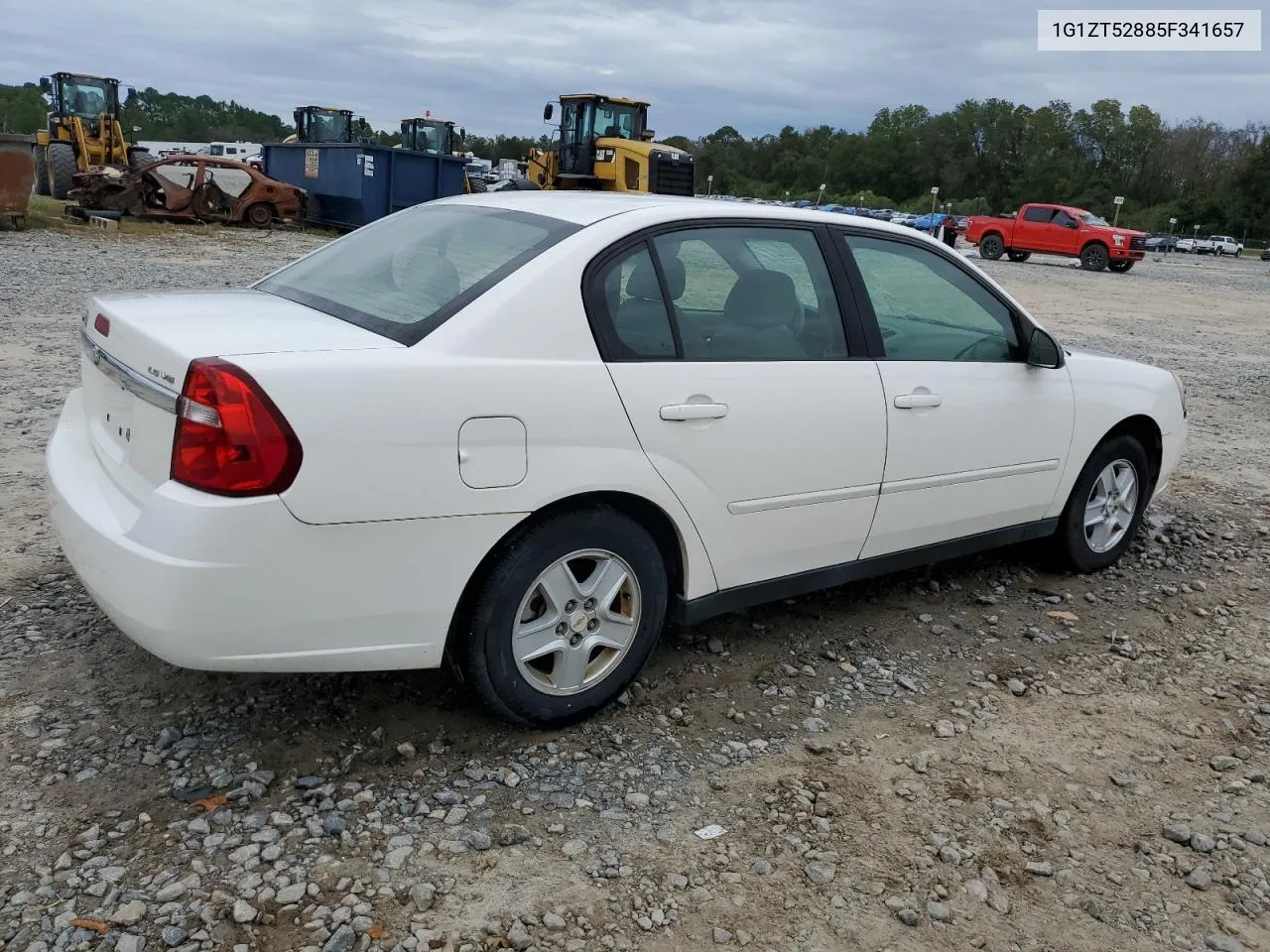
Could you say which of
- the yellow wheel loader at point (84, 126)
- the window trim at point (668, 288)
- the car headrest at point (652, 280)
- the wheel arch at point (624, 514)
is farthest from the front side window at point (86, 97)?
the wheel arch at point (624, 514)

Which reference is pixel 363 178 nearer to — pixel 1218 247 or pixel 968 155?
pixel 1218 247

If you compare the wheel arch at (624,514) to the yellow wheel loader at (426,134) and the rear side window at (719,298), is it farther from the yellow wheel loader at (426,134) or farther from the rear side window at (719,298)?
the yellow wheel loader at (426,134)

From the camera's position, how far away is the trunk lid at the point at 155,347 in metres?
2.77

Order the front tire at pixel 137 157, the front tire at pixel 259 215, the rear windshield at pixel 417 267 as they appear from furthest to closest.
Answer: the front tire at pixel 137 157, the front tire at pixel 259 215, the rear windshield at pixel 417 267

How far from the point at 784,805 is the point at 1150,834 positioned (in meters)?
1.03

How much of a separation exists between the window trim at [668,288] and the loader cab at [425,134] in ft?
93.3

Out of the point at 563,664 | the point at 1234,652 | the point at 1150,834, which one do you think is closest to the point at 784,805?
the point at 563,664

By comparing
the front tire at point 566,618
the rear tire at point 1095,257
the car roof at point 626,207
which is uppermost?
the rear tire at point 1095,257

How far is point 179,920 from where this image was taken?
7.94 feet

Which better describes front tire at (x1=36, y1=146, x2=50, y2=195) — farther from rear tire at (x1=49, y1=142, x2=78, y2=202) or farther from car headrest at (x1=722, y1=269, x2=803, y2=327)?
car headrest at (x1=722, y1=269, x2=803, y2=327)

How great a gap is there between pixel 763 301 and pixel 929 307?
0.97 m

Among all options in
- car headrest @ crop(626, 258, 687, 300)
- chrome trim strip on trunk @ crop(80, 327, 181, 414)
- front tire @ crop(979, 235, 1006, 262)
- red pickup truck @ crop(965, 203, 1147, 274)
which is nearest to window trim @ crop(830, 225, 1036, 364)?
car headrest @ crop(626, 258, 687, 300)

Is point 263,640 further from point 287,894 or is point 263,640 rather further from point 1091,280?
point 1091,280

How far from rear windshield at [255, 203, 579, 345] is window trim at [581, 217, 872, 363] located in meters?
0.18
